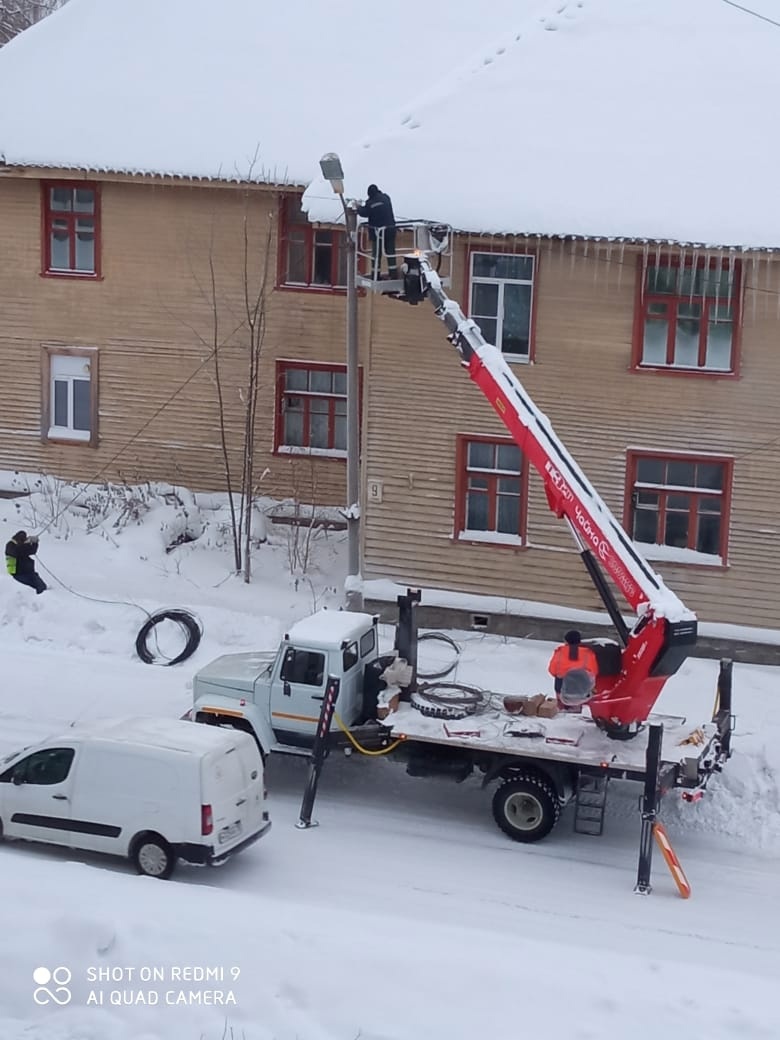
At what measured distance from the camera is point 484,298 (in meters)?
20.5

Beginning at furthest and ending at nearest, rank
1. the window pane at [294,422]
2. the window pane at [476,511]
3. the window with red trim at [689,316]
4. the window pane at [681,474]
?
the window pane at [294,422]
the window pane at [476,511]
the window pane at [681,474]
the window with red trim at [689,316]

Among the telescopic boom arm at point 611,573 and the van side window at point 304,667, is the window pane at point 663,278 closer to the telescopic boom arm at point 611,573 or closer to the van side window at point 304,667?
the telescopic boom arm at point 611,573

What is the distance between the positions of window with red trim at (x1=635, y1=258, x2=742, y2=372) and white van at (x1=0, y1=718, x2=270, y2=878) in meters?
9.46

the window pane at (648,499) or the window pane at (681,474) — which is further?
the window pane at (648,499)

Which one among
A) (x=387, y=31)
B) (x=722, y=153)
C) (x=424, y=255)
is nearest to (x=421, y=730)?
(x=424, y=255)

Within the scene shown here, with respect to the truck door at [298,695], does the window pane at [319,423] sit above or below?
above

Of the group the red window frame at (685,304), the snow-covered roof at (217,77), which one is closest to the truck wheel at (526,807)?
the red window frame at (685,304)

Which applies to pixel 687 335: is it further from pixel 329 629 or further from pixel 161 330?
pixel 161 330

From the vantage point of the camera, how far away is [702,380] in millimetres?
19672

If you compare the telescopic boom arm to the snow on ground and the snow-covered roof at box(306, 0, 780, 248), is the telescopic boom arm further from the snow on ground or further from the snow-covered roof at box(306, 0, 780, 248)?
the snow-covered roof at box(306, 0, 780, 248)

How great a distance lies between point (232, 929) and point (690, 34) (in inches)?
652

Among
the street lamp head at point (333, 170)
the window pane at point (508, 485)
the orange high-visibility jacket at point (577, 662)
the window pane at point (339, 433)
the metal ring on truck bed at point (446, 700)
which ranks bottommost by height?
the metal ring on truck bed at point (446, 700)

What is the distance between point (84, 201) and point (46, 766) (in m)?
14.3

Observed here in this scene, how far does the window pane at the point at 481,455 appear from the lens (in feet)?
68.1
